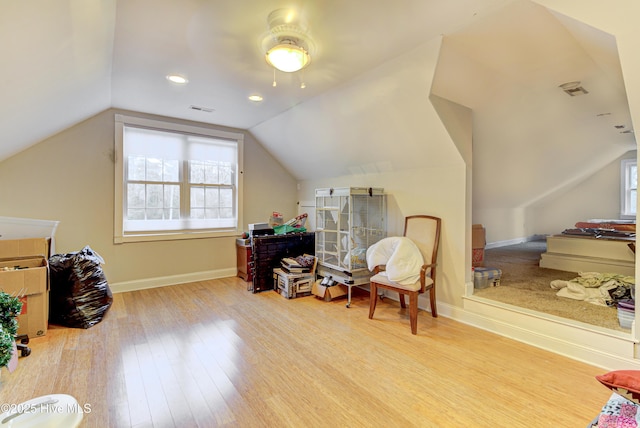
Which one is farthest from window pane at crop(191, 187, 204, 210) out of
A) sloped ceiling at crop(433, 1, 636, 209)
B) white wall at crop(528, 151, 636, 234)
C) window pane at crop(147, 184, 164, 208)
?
white wall at crop(528, 151, 636, 234)

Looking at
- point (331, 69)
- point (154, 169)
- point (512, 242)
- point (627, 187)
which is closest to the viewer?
point (331, 69)

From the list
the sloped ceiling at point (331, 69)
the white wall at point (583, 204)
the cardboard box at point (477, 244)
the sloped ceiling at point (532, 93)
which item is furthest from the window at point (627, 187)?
the cardboard box at point (477, 244)

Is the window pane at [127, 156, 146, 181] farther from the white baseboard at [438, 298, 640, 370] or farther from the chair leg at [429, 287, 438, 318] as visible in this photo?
the white baseboard at [438, 298, 640, 370]

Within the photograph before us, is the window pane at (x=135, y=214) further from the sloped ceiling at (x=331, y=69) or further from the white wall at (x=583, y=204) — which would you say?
the white wall at (x=583, y=204)

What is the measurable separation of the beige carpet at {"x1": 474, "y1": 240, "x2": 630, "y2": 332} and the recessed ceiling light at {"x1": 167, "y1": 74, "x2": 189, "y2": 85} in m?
3.81

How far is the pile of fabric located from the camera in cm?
294

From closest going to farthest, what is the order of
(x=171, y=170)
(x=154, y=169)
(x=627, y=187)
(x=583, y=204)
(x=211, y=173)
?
(x=154, y=169)
(x=171, y=170)
(x=211, y=173)
(x=627, y=187)
(x=583, y=204)

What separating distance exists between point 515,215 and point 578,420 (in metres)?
6.05

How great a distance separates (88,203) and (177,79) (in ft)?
7.02

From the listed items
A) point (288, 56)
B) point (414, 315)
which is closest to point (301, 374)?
point (414, 315)

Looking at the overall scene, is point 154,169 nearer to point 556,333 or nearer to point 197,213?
point 197,213

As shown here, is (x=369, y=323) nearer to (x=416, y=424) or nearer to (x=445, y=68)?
(x=416, y=424)

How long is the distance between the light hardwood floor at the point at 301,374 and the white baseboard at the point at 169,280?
926mm

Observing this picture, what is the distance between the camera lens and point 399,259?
115 inches
